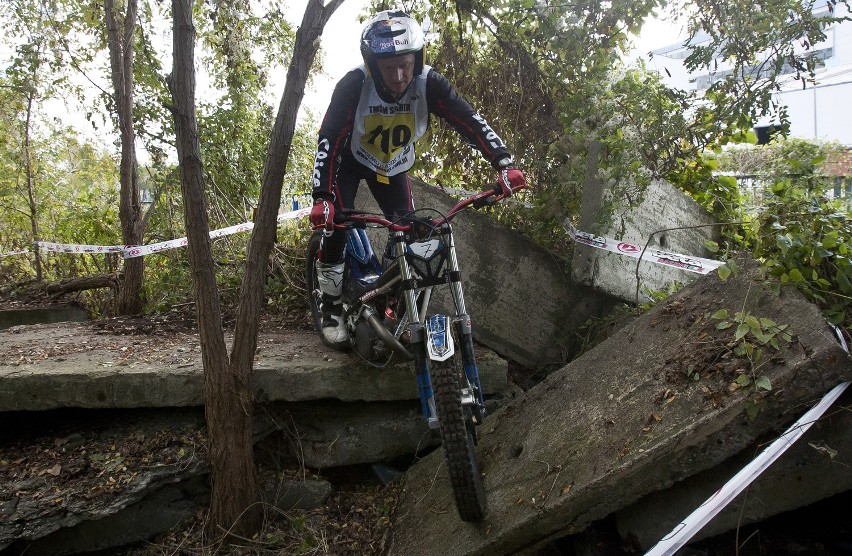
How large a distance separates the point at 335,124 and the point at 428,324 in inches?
52.9

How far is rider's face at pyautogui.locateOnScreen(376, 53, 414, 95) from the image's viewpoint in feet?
10.8

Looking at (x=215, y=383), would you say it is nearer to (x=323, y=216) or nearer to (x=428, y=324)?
(x=323, y=216)

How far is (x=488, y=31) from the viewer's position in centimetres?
488

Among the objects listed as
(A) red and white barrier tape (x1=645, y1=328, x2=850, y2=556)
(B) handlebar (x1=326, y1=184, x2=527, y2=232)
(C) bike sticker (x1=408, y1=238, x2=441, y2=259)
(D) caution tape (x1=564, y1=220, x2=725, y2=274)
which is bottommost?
(A) red and white barrier tape (x1=645, y1=328, x2=850, y2=556)

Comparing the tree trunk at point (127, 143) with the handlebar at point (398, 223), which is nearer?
the handlebar at point (398, 223)

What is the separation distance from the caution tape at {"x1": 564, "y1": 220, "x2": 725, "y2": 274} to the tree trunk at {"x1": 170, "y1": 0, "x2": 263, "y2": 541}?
2.30 meters

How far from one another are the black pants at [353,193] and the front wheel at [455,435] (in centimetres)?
138

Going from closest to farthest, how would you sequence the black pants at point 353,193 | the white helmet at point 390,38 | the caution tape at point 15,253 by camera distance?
1. the white helmet at point 390,38
2. the black pants at point 353,193
3. the caution tape at point 15,253

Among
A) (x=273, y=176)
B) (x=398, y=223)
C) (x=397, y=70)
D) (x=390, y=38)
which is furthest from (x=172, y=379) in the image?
(x=390, y=38)

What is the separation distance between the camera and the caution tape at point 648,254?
147 inches

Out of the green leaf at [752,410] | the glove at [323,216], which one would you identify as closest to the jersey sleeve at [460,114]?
the glove at [323,216]

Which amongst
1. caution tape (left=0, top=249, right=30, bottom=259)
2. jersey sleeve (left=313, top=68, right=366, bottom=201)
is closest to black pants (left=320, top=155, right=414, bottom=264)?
jersey sleeve (left=313, top=68, right=366, bottom=201)

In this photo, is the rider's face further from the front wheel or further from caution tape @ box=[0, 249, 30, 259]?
caution tape @ box=[0, 249, 30, 259]

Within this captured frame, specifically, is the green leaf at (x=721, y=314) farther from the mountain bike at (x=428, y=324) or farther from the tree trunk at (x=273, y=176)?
the tree trunk at (x=273, y=176)
